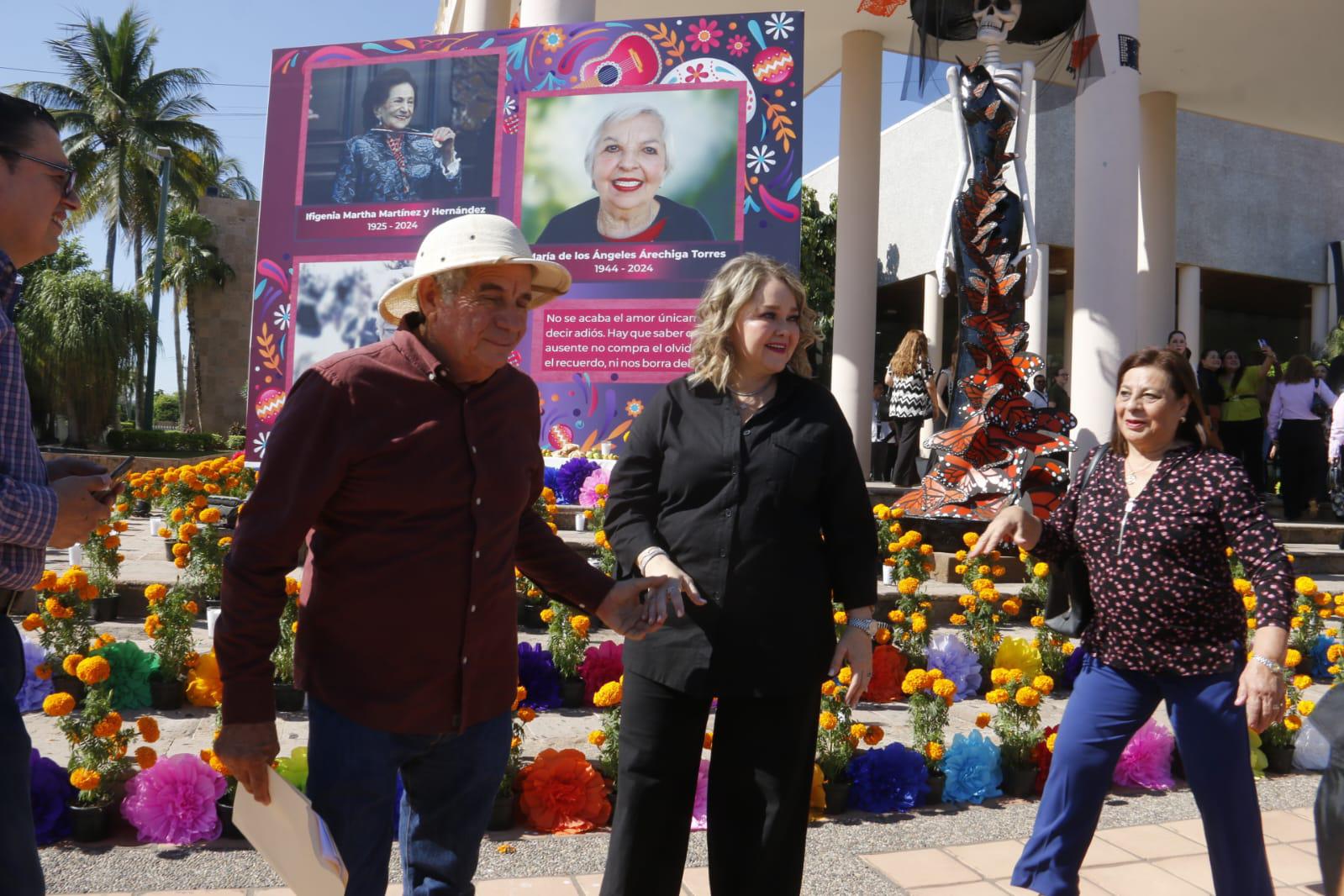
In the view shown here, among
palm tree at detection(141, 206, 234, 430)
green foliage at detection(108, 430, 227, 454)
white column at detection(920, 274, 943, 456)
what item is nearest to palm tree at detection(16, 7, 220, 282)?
palm tree at detection(141, 206, 234, 430)

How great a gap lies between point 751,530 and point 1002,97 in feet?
21.2

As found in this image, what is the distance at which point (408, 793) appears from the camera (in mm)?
2182

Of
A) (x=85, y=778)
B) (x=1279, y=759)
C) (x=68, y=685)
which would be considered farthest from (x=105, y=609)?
(x=1279, y=759)

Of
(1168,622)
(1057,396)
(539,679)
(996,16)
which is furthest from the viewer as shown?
(1057,396)

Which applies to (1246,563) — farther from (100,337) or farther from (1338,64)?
(100,337)

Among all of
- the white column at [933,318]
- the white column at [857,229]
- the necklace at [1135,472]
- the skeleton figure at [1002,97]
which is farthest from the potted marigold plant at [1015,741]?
the white column at [933,318]

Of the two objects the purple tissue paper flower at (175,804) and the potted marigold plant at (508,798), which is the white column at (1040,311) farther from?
the purple tissue paper flower at (175,804)

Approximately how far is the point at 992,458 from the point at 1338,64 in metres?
9.86

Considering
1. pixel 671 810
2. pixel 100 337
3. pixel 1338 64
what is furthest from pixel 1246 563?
pixel 100 337

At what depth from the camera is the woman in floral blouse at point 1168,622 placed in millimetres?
2744

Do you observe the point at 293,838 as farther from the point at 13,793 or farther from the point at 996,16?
the point at 996,16

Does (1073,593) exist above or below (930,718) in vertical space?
above

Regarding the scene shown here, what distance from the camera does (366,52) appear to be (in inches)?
414

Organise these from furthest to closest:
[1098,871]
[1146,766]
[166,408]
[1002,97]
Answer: [166,408] → [1002,97] → [1146,766] → [1098,871]
